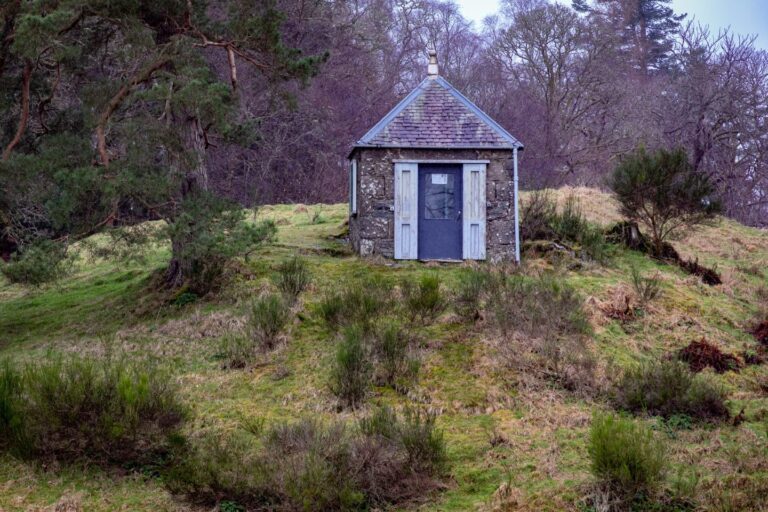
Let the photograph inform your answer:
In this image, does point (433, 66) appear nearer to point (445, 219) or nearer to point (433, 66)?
point (433, 66)

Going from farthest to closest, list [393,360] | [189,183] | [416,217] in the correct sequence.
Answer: [416,217]
[189,183]
[393,360]

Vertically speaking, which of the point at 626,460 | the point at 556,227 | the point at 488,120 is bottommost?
the point at 626,460

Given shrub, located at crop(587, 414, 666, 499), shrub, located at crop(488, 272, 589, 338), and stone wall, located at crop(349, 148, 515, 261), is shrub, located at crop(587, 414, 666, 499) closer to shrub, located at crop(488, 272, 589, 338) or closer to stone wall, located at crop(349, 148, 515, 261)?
shrub, located at crop(488, 272, 589, 338)

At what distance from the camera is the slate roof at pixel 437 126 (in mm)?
14719

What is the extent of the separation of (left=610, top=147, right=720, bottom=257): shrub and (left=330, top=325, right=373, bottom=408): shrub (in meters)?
8.90

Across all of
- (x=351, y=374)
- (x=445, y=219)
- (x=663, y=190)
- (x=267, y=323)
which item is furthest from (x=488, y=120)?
(x=351, y=374)

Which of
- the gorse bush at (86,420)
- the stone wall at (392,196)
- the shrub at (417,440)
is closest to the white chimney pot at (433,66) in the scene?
the stone wall at (392,196)

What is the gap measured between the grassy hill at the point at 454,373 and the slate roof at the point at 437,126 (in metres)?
2.33

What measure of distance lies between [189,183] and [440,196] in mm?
4929

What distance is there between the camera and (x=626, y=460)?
6012 mm

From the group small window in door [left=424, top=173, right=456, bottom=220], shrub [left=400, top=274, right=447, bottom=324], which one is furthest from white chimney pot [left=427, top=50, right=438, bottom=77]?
shrub [left=400, top=274, right=447, bottom=324]

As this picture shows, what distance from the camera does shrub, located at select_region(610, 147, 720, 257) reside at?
1512 cm

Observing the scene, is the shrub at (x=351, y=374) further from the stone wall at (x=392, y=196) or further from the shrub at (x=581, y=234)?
the shrub at (x=581, y=234)

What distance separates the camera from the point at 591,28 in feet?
97.3
